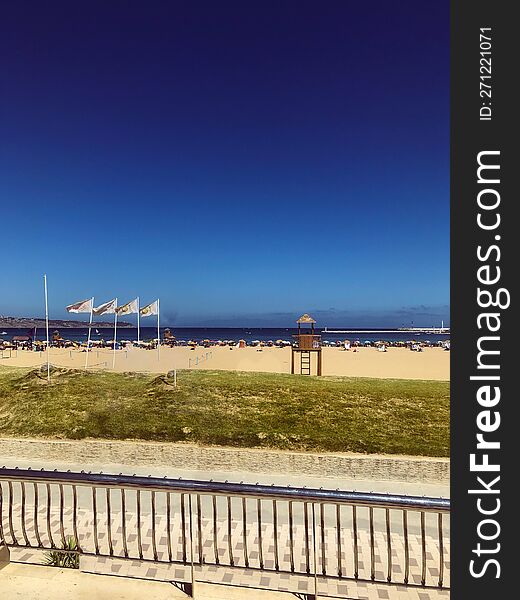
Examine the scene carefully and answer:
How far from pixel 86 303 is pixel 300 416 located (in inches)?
449

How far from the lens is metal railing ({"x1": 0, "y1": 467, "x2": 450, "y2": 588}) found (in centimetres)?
357

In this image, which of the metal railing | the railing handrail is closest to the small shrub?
the metal railing

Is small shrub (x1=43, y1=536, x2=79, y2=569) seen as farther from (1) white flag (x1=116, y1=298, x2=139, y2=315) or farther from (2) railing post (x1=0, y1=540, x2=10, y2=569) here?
(1) white flag (x1=116, y1=298, x2=139, y2=315)

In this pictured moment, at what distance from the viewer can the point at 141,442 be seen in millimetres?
9953

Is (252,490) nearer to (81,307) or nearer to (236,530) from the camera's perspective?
(236,530)

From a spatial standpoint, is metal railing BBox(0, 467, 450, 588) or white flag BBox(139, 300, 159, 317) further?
white flag BBox(139, 300, 159, 317)

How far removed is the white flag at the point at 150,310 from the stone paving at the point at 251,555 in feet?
45.2

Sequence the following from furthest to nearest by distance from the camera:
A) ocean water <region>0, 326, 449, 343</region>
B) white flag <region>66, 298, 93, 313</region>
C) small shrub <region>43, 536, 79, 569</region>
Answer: ocean water <region>0, 326, 449, 343</region> < white flag <region>66, 298, 93, 313</region> < small shrub <region>43, 536, 79, 569</region>

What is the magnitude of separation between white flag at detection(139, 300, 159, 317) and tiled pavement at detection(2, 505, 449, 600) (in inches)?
544

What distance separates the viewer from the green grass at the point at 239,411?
10.3 metres

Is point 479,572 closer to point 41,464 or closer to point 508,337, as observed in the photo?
point 508,337

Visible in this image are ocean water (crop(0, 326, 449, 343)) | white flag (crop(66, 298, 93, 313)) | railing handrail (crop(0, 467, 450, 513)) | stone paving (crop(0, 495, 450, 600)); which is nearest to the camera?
railing handrail (crop(0, 467, 450, 513))

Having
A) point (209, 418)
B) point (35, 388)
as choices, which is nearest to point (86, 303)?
point (35, 388)

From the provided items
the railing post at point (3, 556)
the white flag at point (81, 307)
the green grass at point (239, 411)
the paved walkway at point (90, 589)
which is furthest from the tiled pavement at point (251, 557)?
the white flag at point (81, 307)
